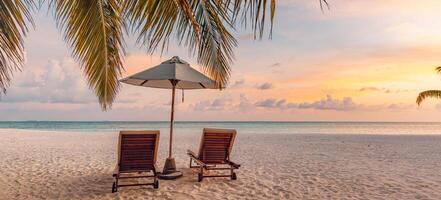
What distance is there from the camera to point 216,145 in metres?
5.55

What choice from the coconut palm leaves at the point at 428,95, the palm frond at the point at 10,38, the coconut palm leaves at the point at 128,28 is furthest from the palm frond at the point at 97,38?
the coconut palm leaves at the point at 428,95

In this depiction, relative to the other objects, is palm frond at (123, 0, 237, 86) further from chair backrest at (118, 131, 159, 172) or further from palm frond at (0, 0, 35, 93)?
chair backrest at (118, 131, 159, 172)

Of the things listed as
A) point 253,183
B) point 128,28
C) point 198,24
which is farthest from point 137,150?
point 198,24

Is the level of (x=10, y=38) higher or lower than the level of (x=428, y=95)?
lower

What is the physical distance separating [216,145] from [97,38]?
106 inches

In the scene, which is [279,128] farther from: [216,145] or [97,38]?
[97,38]

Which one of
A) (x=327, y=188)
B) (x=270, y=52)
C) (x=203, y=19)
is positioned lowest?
(x=327, y=188)

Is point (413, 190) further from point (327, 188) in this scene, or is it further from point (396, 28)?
point (396, 28)

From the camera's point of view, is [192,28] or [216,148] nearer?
[192,28]

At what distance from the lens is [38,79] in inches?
245

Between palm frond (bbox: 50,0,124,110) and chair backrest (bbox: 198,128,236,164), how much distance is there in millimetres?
1670

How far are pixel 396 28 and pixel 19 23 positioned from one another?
10.6 metres

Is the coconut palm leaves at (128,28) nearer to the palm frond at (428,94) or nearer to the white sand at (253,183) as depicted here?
the white sand at (253,183)

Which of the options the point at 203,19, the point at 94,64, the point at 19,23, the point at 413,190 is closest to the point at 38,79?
the point at 94,64
